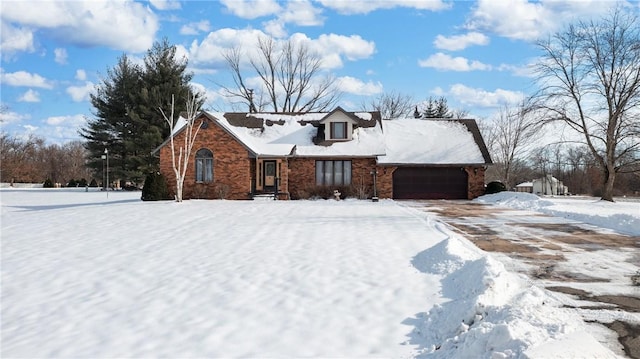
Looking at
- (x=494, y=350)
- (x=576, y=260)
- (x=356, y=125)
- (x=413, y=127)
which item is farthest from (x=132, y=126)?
(x=494, y=350)

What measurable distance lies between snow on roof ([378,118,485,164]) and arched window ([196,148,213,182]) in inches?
392

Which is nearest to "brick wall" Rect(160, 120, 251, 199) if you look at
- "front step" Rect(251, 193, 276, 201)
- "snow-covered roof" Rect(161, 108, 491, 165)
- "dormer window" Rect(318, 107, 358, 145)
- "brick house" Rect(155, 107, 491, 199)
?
"brick house" Rect(155, 107, 491, 199)

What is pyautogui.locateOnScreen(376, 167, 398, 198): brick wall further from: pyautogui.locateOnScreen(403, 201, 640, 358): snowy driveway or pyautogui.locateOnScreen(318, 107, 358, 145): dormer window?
pyautogui.locateOnScreen(403, 201, 640, 358): snowy driveway

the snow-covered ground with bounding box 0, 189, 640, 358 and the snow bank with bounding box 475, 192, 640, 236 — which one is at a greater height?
the snow bank with bounding box 475, 192, 640, 236

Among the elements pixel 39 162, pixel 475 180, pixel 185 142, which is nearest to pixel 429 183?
pixel 475 180

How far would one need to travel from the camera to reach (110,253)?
33.2 feet

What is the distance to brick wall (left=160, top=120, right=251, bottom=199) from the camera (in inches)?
1049

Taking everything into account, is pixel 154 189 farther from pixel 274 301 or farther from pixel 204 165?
pixel 274 301

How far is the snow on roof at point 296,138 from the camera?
2827cm

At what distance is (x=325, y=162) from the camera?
2870cm

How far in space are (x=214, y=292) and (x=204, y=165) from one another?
812 inches

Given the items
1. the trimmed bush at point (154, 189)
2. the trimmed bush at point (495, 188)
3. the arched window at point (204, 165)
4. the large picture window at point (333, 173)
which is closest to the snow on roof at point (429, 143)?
the trimmed bush at point (495, 188)

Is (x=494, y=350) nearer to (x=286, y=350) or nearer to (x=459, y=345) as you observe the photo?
(x=459, y=345)

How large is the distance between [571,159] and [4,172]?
60.8m
